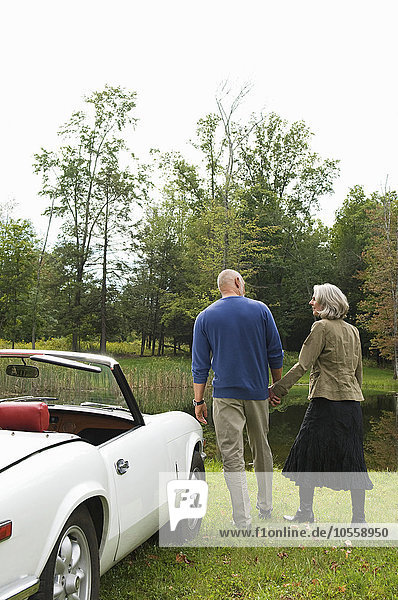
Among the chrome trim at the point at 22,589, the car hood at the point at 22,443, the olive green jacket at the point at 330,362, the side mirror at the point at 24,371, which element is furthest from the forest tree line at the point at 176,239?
the chrome trim at the point at 22,589

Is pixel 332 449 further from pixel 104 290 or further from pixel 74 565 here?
pixel 104 290

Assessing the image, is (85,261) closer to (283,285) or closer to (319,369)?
(283,285)

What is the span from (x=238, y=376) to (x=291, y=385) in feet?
1.44

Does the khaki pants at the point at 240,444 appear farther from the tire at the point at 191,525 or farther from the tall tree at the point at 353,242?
the tall tree at the point at 353,242

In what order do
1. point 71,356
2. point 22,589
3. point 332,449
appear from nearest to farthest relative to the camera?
point 22,589 → point 71,356 → point 332,449

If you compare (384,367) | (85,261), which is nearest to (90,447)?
(85,261)

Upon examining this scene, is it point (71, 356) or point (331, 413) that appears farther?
point (331, 413)

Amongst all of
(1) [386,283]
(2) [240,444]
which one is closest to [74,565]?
(2) [240,444]

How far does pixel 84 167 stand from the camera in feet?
131

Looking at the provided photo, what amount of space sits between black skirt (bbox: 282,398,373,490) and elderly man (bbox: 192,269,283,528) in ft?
1.13

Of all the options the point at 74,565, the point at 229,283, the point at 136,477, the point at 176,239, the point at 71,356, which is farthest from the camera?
the point at 176,239

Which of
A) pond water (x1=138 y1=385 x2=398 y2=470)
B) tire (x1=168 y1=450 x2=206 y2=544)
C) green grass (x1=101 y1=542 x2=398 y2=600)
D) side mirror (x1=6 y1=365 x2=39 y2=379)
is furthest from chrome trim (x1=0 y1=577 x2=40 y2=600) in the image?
pond water (x1=138 y1=385 x2=398 y2=470)

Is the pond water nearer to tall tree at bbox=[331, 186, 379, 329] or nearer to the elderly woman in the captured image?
the elderly woman

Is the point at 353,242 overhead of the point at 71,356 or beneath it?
overhead
